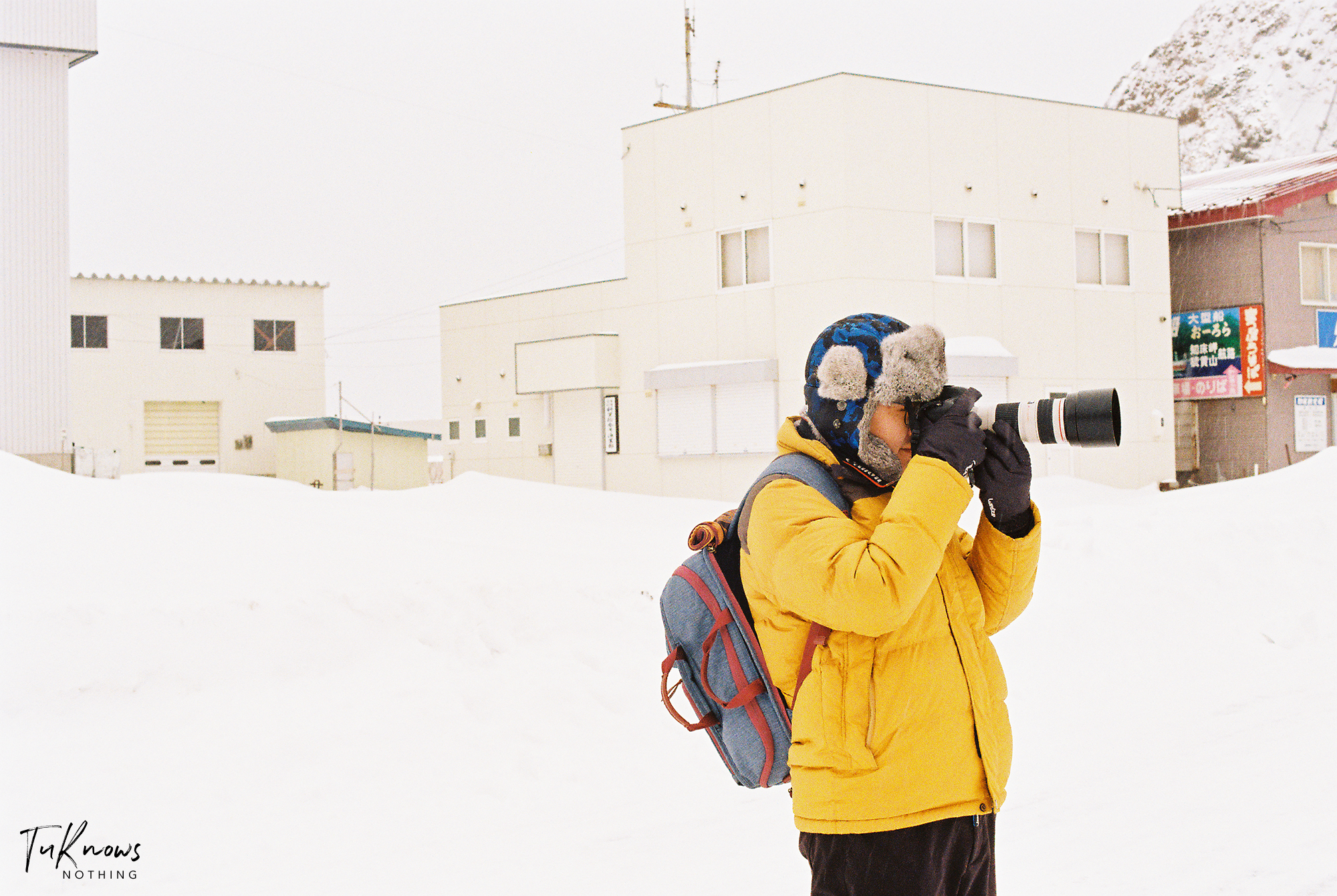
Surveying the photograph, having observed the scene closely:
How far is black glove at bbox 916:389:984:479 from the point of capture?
215 cm

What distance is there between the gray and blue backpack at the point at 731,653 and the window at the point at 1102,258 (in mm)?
19343

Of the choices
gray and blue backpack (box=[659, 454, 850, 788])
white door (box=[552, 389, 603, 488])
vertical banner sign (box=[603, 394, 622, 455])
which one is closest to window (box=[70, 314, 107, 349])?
white door (box=[552, 389, 603, 488])

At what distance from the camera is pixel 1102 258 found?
1995cm

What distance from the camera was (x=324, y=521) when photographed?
35.5 ft

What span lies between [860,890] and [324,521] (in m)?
9.50

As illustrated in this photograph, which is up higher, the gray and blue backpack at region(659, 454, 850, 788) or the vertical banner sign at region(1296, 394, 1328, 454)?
the vertical banner sign at region(1296, 394, 1328, 454)

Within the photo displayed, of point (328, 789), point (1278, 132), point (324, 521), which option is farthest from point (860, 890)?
point (1278, 132)

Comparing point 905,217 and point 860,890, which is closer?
point 860,890

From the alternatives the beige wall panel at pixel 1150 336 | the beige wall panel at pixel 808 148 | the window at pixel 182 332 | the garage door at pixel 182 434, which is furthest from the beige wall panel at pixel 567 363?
the window at pixel 182 332

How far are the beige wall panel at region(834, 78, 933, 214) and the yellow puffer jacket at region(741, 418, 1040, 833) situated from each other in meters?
16.2

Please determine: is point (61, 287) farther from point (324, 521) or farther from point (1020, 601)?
point (1020, 601)

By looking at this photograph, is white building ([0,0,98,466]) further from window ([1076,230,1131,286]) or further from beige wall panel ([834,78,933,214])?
window ([1076,230,1131,286])

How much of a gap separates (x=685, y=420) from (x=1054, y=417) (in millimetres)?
17402

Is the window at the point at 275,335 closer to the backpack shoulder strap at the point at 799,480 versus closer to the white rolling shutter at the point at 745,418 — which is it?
the white rolling shutter at the point at 745,418
